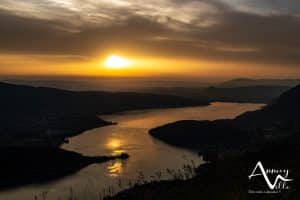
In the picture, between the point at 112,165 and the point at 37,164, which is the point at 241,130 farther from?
the point at 37,164

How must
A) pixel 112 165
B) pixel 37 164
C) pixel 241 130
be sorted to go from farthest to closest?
pixel 241 130, pixel 37 164, pixel 112 165

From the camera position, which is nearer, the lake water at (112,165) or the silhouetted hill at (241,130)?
the lake water at (112,165)

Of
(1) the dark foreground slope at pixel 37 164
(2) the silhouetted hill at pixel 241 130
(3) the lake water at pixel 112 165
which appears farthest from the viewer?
(2) the silhouetted hill at pixel 241 130

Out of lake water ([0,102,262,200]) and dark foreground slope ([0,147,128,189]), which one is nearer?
lake water ([0,102,262,200])

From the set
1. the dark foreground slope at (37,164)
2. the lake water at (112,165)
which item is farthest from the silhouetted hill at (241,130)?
the dark foreground slope at (37,164)

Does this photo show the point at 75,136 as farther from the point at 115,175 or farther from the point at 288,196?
the point at 288,196

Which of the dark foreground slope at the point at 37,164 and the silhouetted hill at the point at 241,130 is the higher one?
the silhouetted hill at the point at 241,130

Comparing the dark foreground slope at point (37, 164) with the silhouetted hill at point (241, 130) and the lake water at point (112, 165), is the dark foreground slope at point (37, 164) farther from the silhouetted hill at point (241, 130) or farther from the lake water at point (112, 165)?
the silhouetted hill at point (241, 130)

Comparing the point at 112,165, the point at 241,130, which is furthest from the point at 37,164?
the point at 241,130

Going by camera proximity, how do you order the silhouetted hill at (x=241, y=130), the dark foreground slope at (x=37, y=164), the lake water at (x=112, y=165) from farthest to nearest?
the silhouetted hill at (x=241, y=130), the dark foreground slope at (x=37, y=164), the lake water at (x=112, y=165)

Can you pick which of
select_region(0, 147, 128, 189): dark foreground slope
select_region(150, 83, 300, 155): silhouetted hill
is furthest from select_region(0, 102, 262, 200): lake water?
select_region(150, 83, 300, 155): silhouetted hill

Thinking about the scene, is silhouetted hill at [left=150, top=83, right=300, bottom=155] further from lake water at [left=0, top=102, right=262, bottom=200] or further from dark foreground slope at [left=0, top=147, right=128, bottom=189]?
dark foreground slope at [left=0, top=147, right=128, bottom=189]
